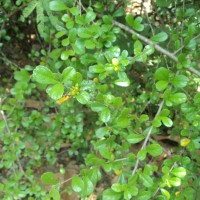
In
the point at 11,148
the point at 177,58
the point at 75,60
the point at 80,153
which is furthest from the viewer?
the point at 80,153

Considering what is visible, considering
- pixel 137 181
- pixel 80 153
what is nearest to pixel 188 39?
pixel 137 181

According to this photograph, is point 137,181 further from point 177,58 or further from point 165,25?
point 165,25

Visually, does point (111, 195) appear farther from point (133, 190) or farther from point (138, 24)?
point (138, 24)

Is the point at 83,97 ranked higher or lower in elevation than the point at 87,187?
higher

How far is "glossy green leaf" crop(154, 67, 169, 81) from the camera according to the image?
4.10 ft

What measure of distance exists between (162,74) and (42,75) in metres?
0.46

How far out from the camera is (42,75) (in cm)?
104

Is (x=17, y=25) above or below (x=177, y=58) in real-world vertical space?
below

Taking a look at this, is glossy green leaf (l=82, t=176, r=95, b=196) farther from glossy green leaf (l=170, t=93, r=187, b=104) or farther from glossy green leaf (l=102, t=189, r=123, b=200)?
glossy green leaf (l=170, t=93, r=187, b=104)

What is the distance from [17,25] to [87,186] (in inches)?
75.0

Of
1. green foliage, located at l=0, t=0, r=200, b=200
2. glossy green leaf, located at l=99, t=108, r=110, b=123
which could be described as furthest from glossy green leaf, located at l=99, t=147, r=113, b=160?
glossy green leaf, located at l=99, t=108, r=110, b=123

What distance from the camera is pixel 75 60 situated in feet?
4.92

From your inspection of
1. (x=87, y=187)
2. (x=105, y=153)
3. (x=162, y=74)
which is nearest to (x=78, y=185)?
(x=87, y=187)

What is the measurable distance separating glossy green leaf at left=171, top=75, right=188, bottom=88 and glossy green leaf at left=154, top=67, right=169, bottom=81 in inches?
1.2
